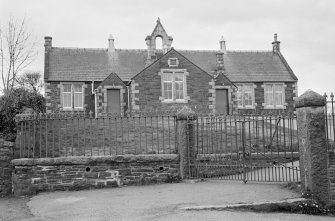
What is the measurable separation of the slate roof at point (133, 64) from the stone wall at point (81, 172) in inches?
803

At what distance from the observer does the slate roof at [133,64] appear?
32.7m

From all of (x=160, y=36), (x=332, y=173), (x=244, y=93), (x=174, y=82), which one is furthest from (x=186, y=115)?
(x=244, y=93)

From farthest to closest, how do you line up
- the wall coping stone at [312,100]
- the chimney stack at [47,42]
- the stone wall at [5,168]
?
the chimney stack at [47,42] → the stone wall at [5,168] → the wall coping stone at [312,100]

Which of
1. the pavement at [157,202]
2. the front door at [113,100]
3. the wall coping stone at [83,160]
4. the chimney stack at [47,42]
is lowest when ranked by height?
the pavement at [157,202]

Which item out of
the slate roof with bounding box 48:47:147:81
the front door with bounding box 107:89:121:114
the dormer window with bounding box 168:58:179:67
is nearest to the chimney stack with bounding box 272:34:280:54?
the slate roof with bounding box 48:47:147:81

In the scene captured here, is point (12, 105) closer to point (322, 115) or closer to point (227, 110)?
point (322, 115)

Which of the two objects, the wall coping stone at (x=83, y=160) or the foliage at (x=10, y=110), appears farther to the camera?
the foliage at (x=10, y=110)

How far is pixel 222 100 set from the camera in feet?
107

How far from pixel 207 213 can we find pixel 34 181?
591cm

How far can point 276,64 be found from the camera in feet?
121

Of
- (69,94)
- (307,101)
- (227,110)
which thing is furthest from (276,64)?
(307,101)

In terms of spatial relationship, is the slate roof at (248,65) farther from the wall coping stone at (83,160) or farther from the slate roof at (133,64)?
the wall coping stone at (83,160)

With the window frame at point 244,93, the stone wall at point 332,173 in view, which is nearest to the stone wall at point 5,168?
the stone wall at point 332,173

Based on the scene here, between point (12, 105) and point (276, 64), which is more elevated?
point (276, 64)
